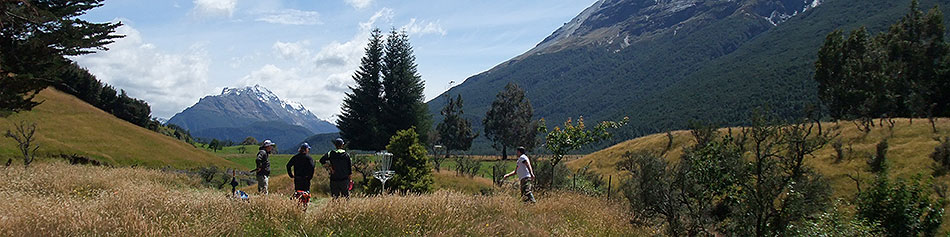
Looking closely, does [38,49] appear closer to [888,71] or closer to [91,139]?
[91,139]

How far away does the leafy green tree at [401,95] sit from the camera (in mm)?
36084

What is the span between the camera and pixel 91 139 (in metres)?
31.4

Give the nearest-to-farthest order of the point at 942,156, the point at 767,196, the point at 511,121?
the point at 767,196, the point at 942,156, the point at 511,121

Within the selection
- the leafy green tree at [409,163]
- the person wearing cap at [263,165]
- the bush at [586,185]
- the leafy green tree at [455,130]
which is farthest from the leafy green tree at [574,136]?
the leafy green tree at [455,130]

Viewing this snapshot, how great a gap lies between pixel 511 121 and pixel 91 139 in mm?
48226

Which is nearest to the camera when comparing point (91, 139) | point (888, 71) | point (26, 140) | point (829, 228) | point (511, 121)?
point (829, 228)

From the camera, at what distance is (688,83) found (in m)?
189

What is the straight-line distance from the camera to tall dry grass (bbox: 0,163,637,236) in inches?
209

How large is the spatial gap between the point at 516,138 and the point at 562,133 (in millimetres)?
54171

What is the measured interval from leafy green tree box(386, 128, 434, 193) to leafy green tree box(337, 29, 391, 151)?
1776cm

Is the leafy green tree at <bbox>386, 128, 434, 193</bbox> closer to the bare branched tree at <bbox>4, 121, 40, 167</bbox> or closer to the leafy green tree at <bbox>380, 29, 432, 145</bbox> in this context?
the bare branched tree at <bbox>4, 121, 40, 167</bbox>

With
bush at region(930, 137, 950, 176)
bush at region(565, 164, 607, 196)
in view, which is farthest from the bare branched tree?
bush at region(930, 137, 950, 176)

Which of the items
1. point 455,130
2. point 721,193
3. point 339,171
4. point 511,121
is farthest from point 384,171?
point 455,130

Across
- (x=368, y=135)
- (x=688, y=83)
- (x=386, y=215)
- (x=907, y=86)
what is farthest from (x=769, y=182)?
(x=688, y=83)
